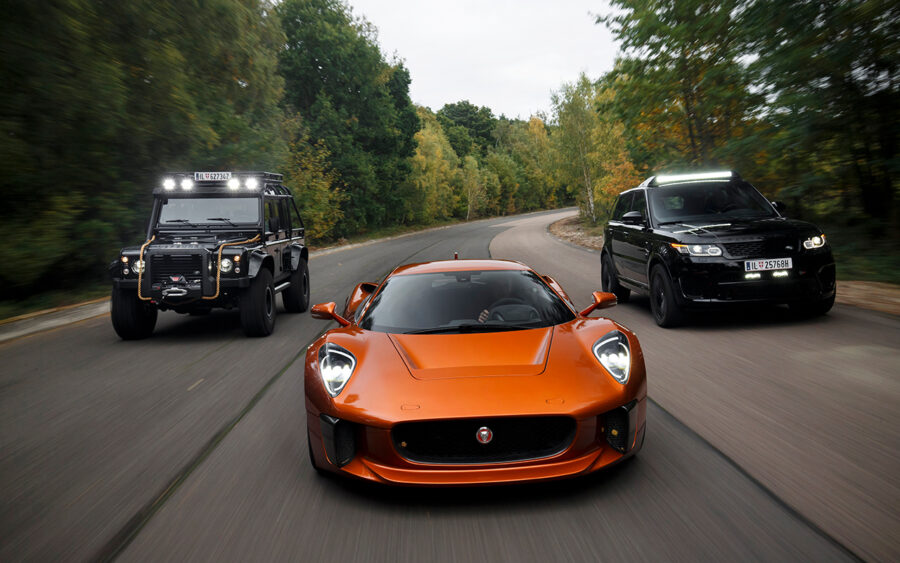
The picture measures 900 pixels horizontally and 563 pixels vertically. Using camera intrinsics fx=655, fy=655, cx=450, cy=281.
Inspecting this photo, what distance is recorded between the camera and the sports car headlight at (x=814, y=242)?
737 cm

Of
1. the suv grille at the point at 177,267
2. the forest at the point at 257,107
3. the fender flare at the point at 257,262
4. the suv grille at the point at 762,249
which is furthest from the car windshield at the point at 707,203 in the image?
the suv grille at the point at 177,267

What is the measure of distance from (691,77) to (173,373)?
15.5m

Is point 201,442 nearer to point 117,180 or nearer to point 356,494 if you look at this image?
point 356,494

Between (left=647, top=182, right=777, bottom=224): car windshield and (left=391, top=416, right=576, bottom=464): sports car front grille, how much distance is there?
19.7 ft

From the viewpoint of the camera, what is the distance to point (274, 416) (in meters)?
4.85

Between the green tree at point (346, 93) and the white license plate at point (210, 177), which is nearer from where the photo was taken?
the white license plate at point (210, 177)

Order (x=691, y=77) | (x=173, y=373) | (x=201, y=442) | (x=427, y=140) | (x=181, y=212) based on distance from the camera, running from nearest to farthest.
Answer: (x=201, y=442) < (x=173, y=373) < (x=181, y=212) < (x=691, y=77) < (x=427, y=140)

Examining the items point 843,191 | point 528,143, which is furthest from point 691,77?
point 528,143

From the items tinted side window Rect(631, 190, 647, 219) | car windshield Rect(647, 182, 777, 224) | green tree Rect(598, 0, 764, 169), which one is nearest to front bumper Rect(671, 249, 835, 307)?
car windshield Rect(647, 182, 777, 224)

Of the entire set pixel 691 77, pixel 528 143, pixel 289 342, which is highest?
pixel 528 143

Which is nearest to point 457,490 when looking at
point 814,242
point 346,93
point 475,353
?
point 475,353

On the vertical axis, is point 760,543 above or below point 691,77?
below

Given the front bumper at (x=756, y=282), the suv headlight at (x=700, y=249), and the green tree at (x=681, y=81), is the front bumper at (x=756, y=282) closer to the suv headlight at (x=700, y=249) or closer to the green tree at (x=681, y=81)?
the suv headlight at (x=700, y=249)

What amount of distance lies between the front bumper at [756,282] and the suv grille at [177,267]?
5.87 metres
